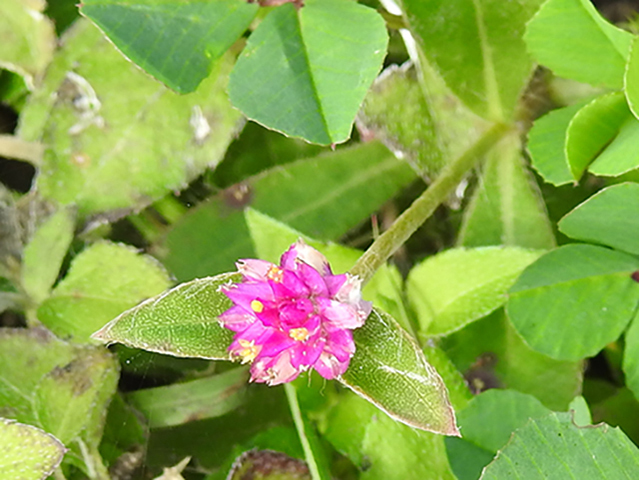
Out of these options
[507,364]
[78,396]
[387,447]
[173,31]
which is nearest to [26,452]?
[78,396]

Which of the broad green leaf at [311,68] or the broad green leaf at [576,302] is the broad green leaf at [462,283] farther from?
the broad green leaf at [311,68]

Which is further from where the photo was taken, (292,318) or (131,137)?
(131,137)

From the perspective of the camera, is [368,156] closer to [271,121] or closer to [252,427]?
[271,121]

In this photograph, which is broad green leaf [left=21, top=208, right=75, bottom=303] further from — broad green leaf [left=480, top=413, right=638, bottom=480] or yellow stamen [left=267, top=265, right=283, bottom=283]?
broad green leaf [left=480, top=413, right=638, bottom=480]

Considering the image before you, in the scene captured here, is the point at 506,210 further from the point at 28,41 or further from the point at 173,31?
the point at 28,41

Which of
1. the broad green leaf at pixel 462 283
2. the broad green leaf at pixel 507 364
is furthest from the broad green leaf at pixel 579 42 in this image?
the broad green leaf at pixel 507 364

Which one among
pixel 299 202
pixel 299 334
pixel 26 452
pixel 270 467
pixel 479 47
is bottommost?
pixel 270 467

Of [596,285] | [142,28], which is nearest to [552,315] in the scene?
[596,285]
